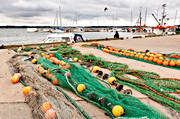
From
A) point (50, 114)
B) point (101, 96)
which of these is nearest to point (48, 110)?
point (50, 114)

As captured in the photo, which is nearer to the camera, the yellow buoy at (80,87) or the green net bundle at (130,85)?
the green net bundle at (130,85)

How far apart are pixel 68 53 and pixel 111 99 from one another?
536cm

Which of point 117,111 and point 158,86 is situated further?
point 158,86

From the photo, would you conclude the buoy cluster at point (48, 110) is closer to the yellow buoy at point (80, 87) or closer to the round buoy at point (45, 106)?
the round buoy at point (45, 106)

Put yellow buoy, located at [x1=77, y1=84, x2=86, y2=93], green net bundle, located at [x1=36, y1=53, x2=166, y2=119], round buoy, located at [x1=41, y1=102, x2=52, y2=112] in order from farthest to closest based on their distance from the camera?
yellow buoy, located at [x1=77, y1=84, x2=86, y2=93], green net bundle, located at [x1=36, y1=53, x2=166, y2=119], round buoy, located at [x1=41, y1=102, x2=52, y2=112]

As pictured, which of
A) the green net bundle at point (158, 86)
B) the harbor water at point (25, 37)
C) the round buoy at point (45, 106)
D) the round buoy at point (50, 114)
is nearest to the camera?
the round buoy at point (50, 114)

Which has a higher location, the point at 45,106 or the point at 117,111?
the point at 45,106

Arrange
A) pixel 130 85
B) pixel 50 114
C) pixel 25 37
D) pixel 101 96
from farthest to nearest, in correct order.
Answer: pixel 25 37
pixel 130 85
pixel 101 96
pixel 50 114

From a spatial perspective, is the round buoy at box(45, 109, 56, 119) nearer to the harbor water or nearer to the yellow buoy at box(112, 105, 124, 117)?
the yellow buoy at box(112, 105, 124, 117)

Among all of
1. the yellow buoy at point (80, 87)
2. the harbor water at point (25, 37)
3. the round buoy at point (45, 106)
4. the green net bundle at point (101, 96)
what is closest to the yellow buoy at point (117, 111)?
the green net bundle at point (101, 96)

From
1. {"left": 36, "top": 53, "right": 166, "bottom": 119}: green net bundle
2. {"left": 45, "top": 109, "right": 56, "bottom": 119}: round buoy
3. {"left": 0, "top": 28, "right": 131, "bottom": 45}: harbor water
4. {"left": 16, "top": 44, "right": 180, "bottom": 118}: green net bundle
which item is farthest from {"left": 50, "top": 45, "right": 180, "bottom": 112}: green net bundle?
{"left": 0, "top": 28, "right": 131, "bottom": 45}: harbor water

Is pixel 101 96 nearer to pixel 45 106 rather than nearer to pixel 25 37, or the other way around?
pixel 45 106

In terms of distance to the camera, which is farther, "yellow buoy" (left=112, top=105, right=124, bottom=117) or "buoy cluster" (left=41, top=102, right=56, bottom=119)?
"yellow buoy" (left=112, top=105, right=124, bottom=117)

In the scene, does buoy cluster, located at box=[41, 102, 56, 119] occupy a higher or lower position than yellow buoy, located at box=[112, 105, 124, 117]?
higher
